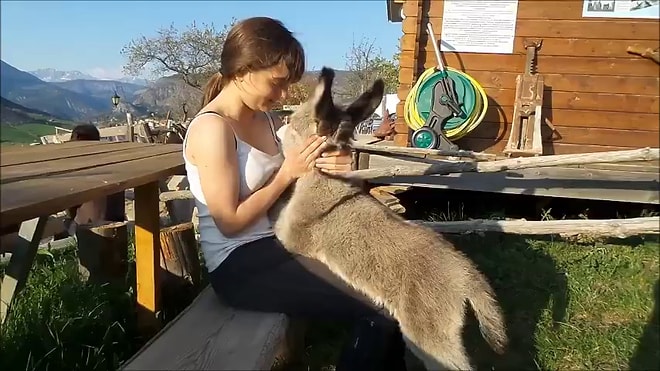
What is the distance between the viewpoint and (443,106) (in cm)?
202

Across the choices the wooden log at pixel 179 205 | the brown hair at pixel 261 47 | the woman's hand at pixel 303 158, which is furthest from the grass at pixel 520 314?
the wooden log at pixel 179 205

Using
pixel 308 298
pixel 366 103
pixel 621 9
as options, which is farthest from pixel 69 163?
pixel 621 9

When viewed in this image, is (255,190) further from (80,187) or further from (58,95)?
(58,95)

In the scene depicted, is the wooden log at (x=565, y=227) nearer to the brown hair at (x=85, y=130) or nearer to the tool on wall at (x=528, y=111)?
the tool on wall at (x=528, y=111)

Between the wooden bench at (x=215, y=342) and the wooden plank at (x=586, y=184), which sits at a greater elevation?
the wooden plank at (x=586, y=184)

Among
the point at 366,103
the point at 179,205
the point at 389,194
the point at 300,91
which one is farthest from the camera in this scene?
the point at 179,205

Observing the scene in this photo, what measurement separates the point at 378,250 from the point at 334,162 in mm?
405

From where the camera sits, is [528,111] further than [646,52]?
Yes

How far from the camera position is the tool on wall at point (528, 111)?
0.99 meters

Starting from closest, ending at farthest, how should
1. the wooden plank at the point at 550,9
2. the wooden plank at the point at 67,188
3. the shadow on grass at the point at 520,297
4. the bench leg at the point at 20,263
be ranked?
the wooden plank at the point at 550,9 → the wooden plank at the point at 67,188 → the shadow on grass at the point at 520,297 → the bench leg at the point at 20,263

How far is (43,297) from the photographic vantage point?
2.68 meters

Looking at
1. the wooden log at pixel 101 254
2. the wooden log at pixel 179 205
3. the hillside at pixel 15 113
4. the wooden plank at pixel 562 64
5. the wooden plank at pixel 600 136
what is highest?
the wooden plank at pixel 562 64

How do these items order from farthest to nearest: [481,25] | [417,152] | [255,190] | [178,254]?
[178,254] → [417,152] → [255,190] → [481,25]

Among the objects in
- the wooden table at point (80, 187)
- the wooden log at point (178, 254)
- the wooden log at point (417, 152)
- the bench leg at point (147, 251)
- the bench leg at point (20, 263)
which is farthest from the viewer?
the wooden log at point (178, 254)
